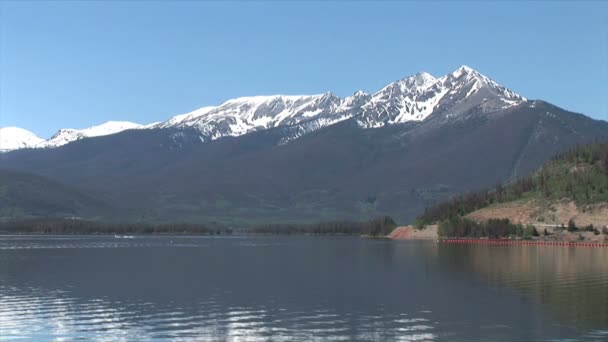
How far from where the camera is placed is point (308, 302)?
86938 mm

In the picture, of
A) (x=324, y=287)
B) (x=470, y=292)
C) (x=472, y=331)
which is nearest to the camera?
(x=472, y=331)

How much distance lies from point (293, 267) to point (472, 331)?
75782 mm

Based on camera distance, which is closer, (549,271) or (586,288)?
(586,288)

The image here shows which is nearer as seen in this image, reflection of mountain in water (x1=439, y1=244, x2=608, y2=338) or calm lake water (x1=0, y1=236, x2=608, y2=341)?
calm lake water (x1=0, y1=236, x2=608, y2=341)

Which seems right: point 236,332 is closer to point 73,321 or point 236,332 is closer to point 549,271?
point 73,321

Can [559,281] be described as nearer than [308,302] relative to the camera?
No

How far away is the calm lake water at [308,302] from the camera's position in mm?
67438

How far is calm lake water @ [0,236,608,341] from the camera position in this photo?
67438mm

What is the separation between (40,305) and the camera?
83.9 metres

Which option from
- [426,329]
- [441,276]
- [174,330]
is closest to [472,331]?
[426,329]

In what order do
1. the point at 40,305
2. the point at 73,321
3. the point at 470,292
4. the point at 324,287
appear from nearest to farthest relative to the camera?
the point at 73,321, the point at 40,305, the point at 470,292, the point at 324,287

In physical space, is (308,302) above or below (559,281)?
below

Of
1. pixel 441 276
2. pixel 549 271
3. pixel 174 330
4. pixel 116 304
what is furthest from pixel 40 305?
pixel 549 271

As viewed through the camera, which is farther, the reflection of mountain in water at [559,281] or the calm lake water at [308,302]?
the reflection of mountain in water at [559,281]
